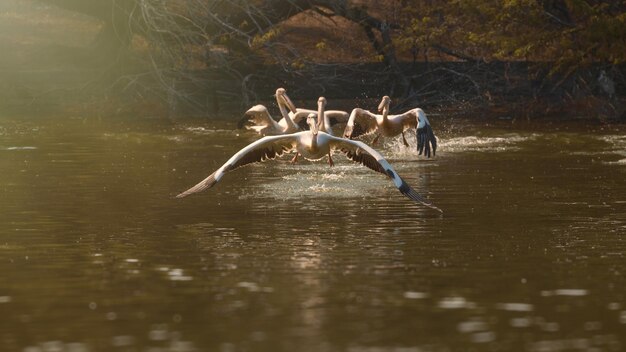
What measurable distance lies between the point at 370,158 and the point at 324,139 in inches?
31.9

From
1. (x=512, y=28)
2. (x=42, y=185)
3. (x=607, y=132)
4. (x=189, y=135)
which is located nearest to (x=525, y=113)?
(x=512, y=28)

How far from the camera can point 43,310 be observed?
9906 millimetres

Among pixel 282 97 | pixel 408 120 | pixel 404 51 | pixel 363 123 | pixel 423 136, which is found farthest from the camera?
pixel 404 51

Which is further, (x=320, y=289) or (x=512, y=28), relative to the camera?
(x=512, y=28)

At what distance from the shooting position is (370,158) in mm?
15594

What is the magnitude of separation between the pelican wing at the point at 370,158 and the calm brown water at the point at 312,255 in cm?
35

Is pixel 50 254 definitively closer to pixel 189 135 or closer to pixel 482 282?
pixel 482 282

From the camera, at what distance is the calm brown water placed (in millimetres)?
9188

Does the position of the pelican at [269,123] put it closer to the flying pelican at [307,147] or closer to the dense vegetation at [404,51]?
the flying pelican at [307,147]

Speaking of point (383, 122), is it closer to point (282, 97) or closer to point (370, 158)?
point (282, 97)

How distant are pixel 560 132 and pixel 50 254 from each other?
1412 centimetres

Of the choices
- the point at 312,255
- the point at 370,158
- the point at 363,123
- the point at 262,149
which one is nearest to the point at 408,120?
the point at 363,123

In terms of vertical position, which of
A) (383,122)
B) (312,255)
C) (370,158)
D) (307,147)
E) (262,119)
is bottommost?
(312,255)

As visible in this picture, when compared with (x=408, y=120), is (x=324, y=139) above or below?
below
